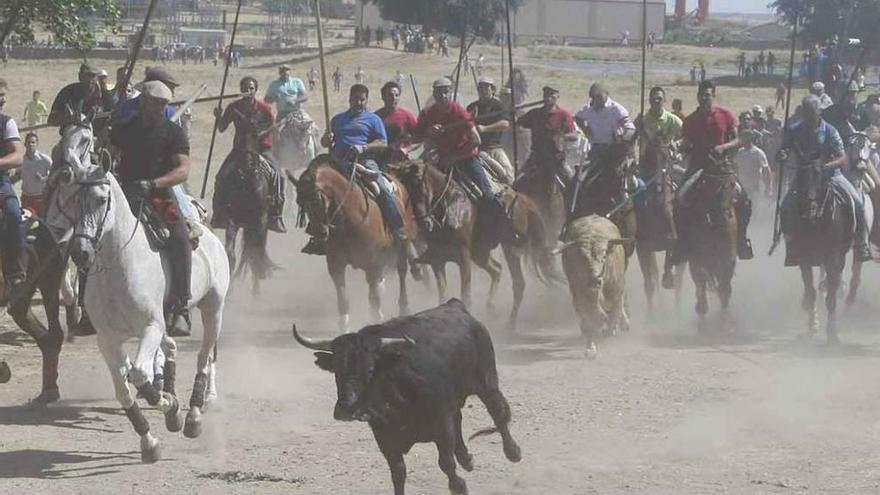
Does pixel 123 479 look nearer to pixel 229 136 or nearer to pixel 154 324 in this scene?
pixel 154 324

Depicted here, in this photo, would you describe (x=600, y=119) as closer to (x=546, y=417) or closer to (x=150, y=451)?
(x=546, y=417)

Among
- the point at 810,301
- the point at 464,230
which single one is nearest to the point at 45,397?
the point at 464,230

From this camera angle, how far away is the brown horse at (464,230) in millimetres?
18656

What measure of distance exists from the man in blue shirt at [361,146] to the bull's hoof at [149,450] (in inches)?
233


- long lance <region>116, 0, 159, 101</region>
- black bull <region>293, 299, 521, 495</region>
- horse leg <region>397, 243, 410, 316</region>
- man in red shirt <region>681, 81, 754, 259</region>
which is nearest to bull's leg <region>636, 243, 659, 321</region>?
man in red shirt <region>681, 81, 754, 259</region>

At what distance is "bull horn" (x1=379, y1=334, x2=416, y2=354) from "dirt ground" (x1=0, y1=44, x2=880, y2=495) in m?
1.45

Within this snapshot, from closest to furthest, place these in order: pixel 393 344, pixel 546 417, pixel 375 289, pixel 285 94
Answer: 1. pixel 393 344
2. pixel 546 417
3. pixel 375 289
4. pixel 285 94

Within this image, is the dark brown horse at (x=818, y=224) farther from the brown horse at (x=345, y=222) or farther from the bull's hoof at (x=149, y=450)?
the bull's hoof at (x=149, y=450)

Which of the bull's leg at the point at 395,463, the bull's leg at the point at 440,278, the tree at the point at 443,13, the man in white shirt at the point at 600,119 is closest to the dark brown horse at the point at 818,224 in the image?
the man in white shirt at the point at 600,119

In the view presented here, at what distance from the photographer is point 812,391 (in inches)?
595

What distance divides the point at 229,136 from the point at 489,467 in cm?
3435

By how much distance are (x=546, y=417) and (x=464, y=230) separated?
545 cm

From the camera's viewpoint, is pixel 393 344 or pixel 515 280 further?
pixel 515 280

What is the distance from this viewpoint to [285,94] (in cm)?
2706
